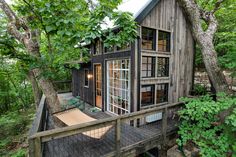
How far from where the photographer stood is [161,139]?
395cm

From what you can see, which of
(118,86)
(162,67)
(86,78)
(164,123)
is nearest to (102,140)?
(164,123)

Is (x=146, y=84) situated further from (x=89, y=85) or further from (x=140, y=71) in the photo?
(x=89, y=85)

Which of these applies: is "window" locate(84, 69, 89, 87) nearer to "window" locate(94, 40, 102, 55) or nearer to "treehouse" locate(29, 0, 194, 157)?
"window" locate(94, 40, 102, 55)

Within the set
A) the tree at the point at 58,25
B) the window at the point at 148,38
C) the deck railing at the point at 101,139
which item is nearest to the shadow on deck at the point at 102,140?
the deck railing at the point at 101,139

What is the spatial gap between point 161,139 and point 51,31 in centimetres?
387

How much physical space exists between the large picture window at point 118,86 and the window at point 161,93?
1.13 m

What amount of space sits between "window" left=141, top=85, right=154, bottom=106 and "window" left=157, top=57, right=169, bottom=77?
2.09 feet

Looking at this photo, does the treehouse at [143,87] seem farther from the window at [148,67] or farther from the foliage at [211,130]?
the foliage at [211,130]

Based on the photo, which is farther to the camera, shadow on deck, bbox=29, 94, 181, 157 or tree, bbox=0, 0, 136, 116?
tree, bbox=0, 0, 136, 116

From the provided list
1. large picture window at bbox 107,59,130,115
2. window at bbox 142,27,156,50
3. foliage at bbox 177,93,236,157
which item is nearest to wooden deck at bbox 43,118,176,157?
foliage at bbox 177,93,236,157

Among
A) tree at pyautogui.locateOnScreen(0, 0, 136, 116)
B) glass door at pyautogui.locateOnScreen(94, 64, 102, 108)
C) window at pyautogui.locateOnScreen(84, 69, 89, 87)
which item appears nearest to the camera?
tree at pyautogui.locateOnScreen(0, 0, 136, 116)

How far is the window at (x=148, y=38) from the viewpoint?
15.8 feet

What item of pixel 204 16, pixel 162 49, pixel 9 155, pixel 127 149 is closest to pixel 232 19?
pixel 204 16

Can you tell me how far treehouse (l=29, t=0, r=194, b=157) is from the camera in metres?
3.49
